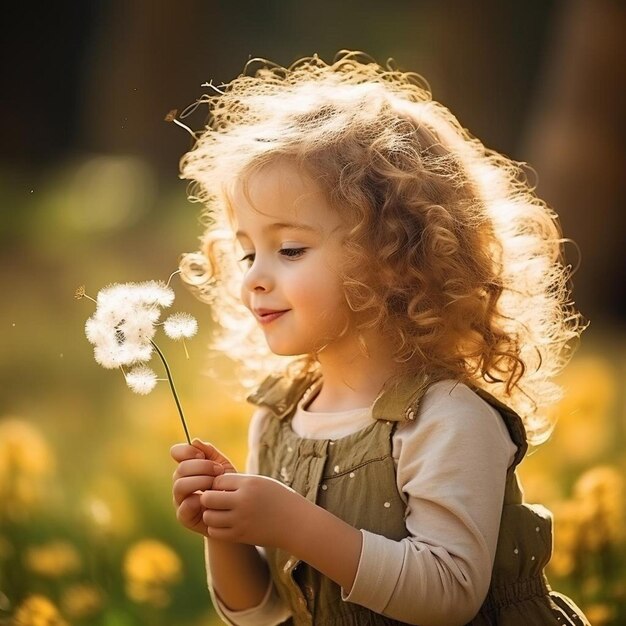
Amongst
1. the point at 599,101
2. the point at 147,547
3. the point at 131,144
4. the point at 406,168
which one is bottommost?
the point at 147,547

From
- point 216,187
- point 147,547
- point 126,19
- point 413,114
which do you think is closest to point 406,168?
point 413,114

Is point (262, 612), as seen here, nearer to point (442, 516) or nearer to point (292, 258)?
point (442, 516)

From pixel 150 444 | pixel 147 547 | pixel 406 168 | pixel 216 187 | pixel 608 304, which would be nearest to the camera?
pixel 406 168

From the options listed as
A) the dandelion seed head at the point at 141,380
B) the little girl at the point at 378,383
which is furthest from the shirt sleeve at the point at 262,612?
the dandelion seed head at the point at 141,380

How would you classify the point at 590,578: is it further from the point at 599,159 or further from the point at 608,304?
the point at 599,159

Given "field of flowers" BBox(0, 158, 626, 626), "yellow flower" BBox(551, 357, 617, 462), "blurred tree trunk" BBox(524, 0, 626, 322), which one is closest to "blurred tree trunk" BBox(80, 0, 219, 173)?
"field of flowers" BBox(0, 158, 626, 626)

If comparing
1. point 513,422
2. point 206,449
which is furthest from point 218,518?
point 513,422

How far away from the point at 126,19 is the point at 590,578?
231 cm

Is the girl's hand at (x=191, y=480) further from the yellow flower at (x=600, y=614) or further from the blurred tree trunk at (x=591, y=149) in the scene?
the blurred tree trunk at (x=591, y=149)

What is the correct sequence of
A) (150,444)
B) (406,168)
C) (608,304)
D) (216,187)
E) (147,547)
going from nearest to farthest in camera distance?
(406,168), (216,187), (147,547), (150,444), (608,304)

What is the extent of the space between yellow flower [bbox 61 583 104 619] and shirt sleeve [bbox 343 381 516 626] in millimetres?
772

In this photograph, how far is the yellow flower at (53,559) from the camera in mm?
2098

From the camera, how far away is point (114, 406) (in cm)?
246

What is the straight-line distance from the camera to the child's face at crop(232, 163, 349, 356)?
158cm
